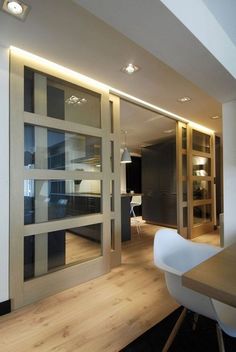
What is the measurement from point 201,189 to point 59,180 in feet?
12.3

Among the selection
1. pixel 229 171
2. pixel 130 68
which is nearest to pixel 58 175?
pixel 130 68

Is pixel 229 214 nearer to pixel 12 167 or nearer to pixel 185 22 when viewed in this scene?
pixel 185 22

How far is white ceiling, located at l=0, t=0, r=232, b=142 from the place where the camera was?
1325 mm

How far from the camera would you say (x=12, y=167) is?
2066 mm

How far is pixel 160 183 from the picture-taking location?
6328 mm

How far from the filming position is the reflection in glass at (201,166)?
493cm

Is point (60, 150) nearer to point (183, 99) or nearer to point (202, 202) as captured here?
point (183, 99)

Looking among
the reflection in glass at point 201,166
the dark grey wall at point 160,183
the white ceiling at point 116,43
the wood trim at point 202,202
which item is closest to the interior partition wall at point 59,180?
the white ceiling at point 116,43

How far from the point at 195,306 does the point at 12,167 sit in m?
1.83

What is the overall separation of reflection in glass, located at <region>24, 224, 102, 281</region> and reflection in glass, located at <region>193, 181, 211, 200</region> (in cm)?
285

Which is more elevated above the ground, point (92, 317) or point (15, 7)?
point (15, 7)

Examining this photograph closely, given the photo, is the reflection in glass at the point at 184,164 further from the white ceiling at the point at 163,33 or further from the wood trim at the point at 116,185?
the white ceiling at the point at 163,33

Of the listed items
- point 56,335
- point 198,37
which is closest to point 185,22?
point 198,37

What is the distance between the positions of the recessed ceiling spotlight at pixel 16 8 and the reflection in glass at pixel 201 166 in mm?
4131
